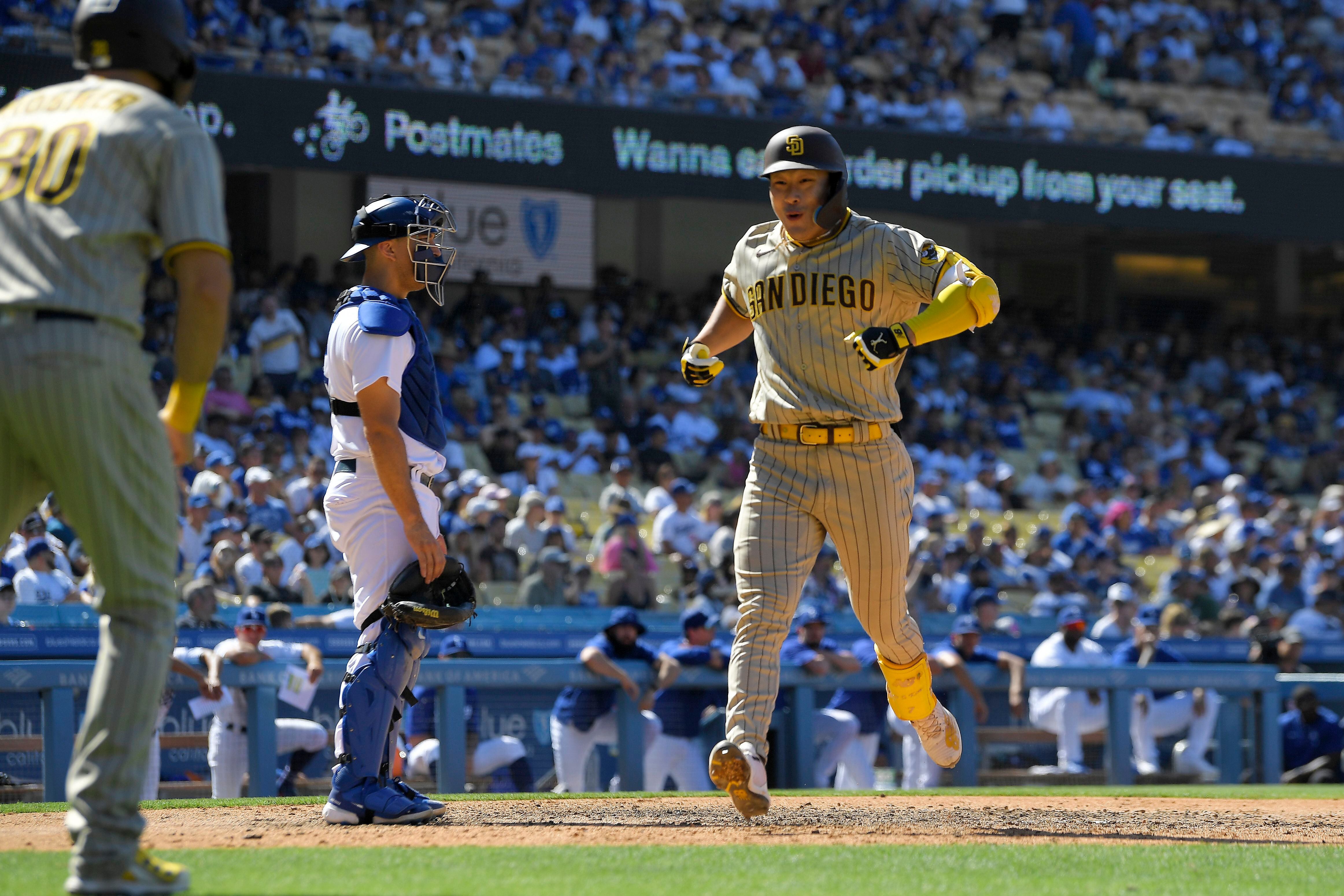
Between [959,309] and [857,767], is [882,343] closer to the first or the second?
[959,309]

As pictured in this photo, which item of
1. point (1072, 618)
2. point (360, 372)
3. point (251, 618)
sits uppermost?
point (360, 372)

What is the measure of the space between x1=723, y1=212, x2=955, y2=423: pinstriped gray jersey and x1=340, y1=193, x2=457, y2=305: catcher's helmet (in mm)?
1048

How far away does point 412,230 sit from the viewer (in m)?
4.95

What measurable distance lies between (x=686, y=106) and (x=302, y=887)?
1546 cm

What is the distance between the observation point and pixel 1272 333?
2494cm

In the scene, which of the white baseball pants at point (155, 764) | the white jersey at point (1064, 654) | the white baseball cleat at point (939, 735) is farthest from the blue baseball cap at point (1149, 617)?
the white baseball pants at point (155, 764)

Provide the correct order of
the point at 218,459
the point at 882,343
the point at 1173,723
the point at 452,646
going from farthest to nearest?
the point at 218,459
the point at 1173,723
the point at 452,646
the point at 882,343

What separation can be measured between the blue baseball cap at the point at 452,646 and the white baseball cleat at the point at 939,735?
401 centimetres

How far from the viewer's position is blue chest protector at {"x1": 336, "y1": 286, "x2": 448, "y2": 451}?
4.71 meters

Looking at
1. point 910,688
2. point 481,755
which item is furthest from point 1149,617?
point 910,688

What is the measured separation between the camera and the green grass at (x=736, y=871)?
3402 millimetres

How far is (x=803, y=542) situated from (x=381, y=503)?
130 cm

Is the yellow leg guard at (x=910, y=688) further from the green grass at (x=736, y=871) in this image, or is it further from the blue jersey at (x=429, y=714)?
the blue jersey at (x=429, y=714)

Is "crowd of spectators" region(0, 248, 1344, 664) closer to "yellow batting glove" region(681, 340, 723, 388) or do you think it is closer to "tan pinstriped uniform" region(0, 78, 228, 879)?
"yellow batting glove" region(681, 340, 723, 388)
